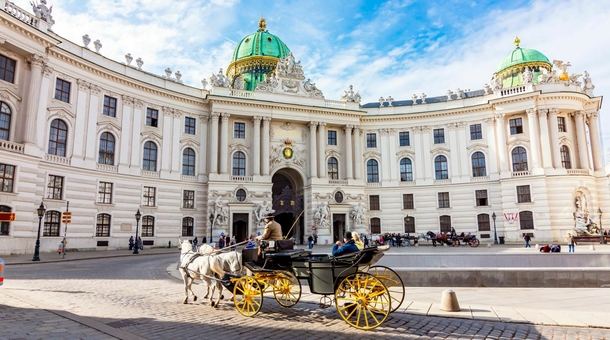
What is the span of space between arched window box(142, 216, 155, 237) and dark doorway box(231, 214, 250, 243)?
25.3 feet

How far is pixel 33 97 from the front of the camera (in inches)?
1064

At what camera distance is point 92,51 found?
32.7m

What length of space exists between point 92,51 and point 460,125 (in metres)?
38.1

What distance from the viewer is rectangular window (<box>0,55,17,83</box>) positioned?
25859mm

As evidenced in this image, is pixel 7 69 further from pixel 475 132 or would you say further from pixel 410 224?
pixel 475 132

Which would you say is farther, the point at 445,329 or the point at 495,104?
the point at 495,104

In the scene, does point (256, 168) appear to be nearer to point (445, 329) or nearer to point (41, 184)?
point (41, 184)

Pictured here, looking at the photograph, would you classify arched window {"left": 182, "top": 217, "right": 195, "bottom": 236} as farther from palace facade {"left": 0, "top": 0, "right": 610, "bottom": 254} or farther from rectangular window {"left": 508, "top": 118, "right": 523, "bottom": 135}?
rectangular window {"left": 508, "top": 118, "right": 523, "bottom": 135}

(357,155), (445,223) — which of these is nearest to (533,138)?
(445,223)

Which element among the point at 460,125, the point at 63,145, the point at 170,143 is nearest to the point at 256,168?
the point at 170,143

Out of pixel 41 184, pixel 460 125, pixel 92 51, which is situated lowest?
pixel 41 184

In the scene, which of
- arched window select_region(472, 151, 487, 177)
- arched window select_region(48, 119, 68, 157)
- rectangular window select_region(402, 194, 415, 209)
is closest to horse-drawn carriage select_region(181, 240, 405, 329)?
arched window select_region(48, 119, 68, 157)

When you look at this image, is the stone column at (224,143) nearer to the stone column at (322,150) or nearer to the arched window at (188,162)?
the arched window at (188,162)

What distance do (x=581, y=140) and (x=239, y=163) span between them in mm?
36556
